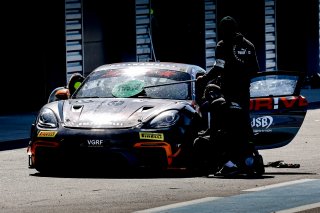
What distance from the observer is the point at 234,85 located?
564 inches

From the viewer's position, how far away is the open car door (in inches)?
604

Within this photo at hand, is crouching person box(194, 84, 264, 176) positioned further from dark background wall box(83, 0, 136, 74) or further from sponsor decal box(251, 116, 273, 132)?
dark background wall box(83, 0, 136, 74)

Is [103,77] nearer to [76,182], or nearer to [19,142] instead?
[76,182]

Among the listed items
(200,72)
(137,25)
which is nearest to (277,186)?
(200,72)

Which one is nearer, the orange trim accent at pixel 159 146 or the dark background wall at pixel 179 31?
the orange trim accent at pixel 159 146

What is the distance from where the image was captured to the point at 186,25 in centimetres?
3142

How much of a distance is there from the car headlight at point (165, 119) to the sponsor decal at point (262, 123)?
57.6 inches

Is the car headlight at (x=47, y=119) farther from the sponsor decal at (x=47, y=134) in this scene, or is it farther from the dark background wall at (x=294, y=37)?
the dark background wall at (x=294, y=37)

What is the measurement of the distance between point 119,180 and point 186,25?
18.0m

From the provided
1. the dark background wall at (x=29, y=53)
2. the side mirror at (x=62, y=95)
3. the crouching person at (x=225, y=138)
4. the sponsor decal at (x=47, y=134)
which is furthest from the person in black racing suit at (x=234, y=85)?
the dark background wall at (x=29, y=53)

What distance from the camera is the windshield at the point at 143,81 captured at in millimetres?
15078

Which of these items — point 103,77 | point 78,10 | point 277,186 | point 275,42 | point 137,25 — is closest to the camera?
point 277,186

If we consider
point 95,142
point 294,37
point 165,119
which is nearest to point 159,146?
point 165,119

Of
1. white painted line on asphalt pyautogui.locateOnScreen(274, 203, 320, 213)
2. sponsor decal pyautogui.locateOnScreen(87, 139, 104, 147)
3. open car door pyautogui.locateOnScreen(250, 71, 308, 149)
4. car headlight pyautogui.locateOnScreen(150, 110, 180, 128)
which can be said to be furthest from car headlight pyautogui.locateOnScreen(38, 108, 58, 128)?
white painted line on asphalt pyautogui.locateOnScreen(274, 203, 320, 213)
